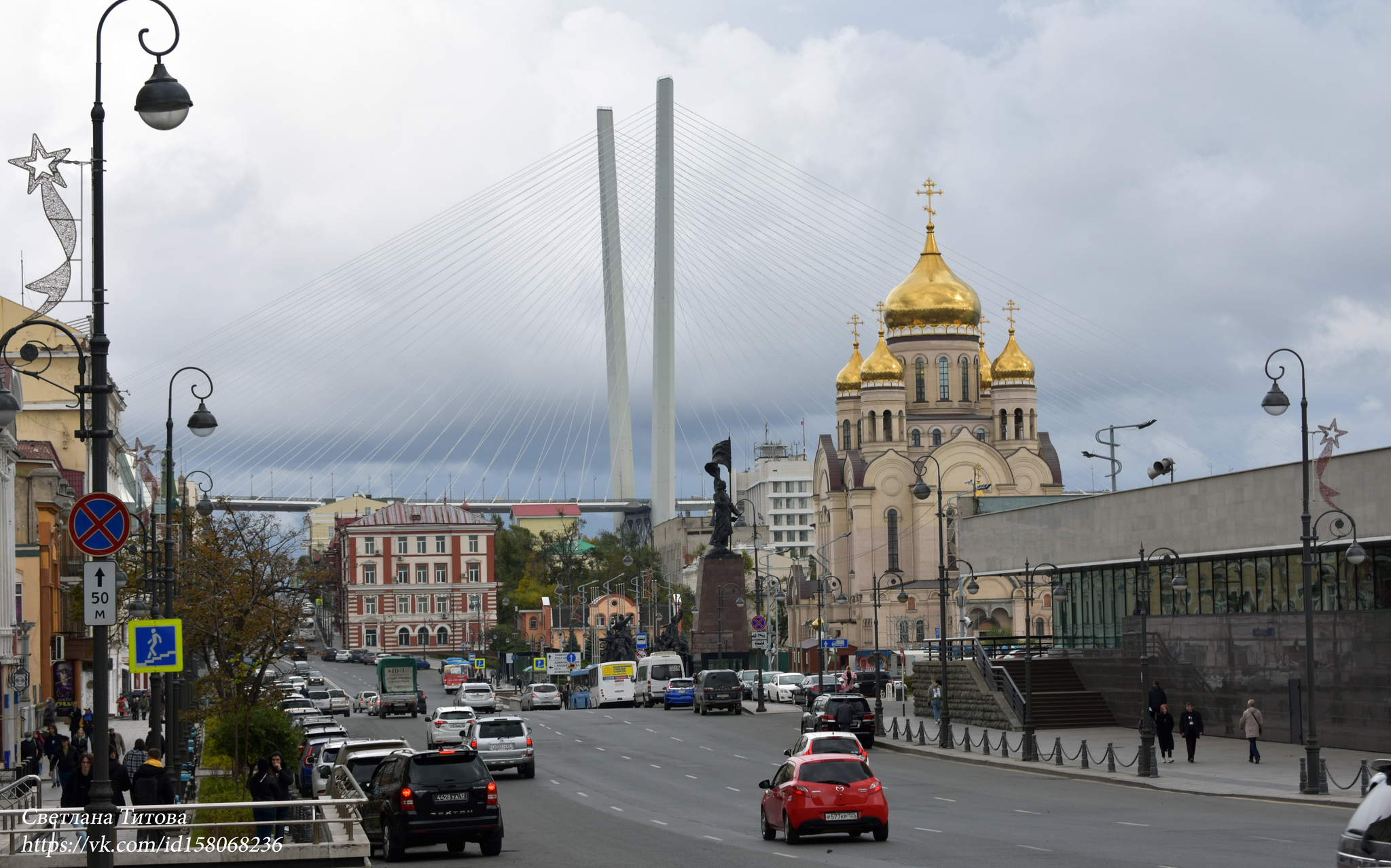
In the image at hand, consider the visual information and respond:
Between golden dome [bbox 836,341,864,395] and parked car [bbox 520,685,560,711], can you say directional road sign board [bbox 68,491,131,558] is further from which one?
golden dome [bbox 836,341,864,395]

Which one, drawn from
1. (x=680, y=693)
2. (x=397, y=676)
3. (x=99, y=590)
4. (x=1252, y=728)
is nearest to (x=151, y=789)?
(x=99, y=590)

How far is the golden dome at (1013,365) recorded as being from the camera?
118 meters

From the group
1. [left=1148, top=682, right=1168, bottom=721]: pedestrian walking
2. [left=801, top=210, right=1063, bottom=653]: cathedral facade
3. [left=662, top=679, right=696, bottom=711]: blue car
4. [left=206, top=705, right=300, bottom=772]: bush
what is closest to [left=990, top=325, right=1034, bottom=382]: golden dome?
[left=801, top=210, right=1063, bottom=653]: cathedral facade

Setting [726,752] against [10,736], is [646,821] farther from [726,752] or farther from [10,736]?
[10,736]

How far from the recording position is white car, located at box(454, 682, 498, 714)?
63062 mm

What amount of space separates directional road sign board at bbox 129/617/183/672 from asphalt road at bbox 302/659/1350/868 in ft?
16.7

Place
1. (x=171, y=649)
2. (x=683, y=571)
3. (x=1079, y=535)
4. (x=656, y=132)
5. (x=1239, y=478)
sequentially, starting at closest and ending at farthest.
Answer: (x=171, y=649), (x=1239, y=478), (x=1079, y=535), (x=656, y=132), (x=683, y=571)

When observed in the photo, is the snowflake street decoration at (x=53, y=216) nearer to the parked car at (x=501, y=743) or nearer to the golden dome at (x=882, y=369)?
the parked car at (x=501, y=743)

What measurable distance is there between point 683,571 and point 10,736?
144423mm

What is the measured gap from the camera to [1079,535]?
5606 cm

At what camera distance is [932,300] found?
118500mm

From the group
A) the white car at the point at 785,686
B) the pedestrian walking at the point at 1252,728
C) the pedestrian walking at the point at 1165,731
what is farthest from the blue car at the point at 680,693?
the pedestrian walking at the point at 1252,728

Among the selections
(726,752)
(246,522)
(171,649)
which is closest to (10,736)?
(246,522)

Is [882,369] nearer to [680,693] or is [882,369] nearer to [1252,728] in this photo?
[680,693]
